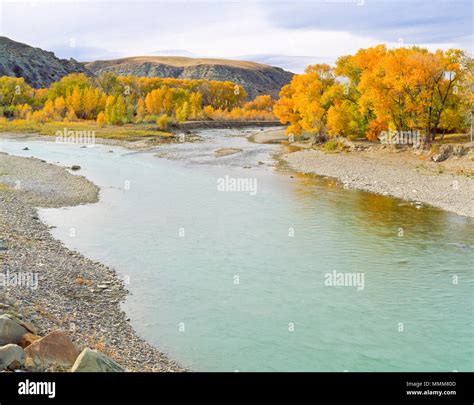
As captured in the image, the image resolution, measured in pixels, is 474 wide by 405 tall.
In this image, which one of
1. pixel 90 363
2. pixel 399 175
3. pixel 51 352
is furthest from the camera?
pixel 399 175

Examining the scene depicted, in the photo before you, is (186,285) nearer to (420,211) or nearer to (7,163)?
(420,211)

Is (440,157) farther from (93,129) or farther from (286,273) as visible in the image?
(93,129)

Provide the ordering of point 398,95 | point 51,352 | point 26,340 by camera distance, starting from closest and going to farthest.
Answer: point 51,352 < point 26,340 < point 398,95

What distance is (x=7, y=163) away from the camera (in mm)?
47250

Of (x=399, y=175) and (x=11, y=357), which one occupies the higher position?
(x=399, y=175)

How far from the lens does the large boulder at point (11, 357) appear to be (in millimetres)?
9812

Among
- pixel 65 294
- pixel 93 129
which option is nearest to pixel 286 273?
pixel 65 294

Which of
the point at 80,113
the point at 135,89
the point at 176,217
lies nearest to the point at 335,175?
the point at 176,217

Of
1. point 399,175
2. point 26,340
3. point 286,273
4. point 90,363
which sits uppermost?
point 399,175

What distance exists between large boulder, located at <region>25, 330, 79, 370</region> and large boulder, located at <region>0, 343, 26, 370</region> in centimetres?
19

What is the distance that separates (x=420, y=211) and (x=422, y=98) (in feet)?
81.4

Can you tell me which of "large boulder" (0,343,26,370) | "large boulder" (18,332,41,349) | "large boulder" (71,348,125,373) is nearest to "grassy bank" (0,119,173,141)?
"large boulder" (18,332,41,349)

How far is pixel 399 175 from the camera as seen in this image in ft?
143

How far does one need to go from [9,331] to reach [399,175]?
3796 cm
